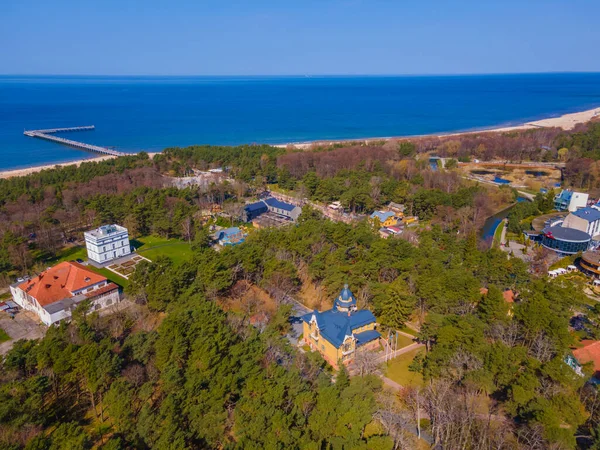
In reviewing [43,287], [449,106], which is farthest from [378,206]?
[449,106]

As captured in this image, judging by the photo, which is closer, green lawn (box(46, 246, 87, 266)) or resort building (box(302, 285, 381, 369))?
resort building (box(302, 285, 381, 369))

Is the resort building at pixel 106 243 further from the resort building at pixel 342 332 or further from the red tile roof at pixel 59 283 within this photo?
the resort building at pixel 342 332

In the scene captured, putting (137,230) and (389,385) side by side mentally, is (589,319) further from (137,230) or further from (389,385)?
(137,230)

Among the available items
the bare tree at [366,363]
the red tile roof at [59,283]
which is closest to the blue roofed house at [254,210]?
the red tile roof at [59,283]

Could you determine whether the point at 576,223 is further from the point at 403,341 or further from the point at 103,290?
the point at 103,290

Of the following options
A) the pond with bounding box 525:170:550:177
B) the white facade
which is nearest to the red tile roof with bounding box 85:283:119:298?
the white facade

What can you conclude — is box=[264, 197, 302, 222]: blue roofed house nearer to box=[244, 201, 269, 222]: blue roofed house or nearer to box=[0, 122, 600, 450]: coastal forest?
box=[244, 201, 269, 222]: blue roofed house
